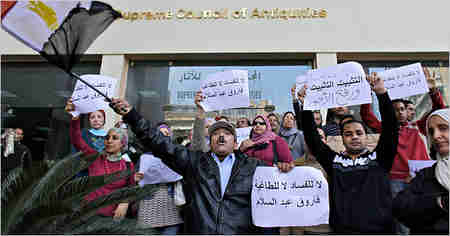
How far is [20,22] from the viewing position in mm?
2260

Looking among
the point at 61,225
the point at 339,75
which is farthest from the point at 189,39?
the point at 61,225

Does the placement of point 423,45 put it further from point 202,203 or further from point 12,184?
point 12,184

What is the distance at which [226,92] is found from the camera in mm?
3617

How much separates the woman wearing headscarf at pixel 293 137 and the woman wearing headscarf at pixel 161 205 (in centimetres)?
142

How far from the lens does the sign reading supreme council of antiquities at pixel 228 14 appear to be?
5309 millimetres

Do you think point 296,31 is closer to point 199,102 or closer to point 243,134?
point 243,134

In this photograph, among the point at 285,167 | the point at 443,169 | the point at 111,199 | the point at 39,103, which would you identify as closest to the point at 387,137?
the point at 443,169

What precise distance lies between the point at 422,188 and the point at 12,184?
3096mm

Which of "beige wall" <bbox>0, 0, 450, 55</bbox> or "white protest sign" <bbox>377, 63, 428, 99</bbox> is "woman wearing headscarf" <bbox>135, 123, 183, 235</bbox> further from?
"beige wall" <bbox>0, 0, 450, 55</bbox>

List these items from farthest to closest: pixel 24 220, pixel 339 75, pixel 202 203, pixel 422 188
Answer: pixel 339 75, pixel 202 203, pixel 422 188, pixel 24 220

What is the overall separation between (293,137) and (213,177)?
4.83 ft

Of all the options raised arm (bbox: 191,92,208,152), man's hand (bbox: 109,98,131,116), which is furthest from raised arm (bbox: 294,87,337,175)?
man's hand (bbox: 109,98,131,116)

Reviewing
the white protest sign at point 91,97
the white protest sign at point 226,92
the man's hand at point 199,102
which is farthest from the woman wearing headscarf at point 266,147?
the white protest sign at point 91,97

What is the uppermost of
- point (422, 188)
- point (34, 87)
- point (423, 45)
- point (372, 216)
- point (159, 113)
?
point (423, 45)
